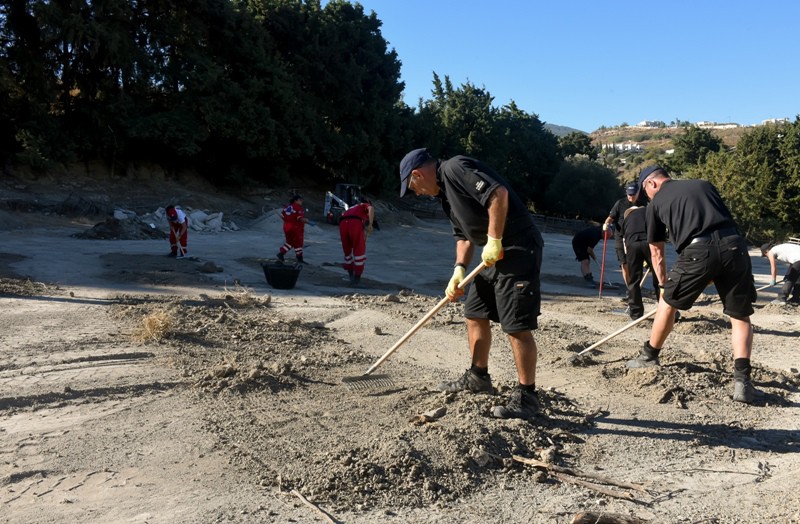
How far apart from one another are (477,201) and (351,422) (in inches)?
62.8

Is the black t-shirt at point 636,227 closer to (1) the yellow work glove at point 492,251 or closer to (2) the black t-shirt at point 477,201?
(2) the black t-shirt at point 477,201

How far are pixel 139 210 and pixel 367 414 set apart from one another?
23442mm

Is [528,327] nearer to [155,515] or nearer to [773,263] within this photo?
[155,515]

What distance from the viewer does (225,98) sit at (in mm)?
28703

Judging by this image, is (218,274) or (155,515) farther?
(218,274)

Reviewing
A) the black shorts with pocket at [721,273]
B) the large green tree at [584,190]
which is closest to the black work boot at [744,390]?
the black shorts with pocket at [721,273]

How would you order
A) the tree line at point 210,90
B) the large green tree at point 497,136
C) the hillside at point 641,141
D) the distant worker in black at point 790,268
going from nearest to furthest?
the distant worker in black at point 790,268 < the tree line at point 210,90 < the large green tree at point 497,136 < the hillside at point 641,141

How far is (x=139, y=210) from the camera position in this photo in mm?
25484

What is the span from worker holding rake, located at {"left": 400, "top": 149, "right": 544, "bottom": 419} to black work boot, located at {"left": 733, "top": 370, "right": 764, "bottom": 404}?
5.90 feet

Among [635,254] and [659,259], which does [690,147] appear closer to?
[635,254]

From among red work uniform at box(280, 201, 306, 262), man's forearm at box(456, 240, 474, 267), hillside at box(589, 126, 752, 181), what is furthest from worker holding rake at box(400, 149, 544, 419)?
hillside at box(589, 126, 752, 181)

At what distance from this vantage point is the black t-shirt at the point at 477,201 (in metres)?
4.05

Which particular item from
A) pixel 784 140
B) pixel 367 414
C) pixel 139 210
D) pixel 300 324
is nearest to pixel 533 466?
pixel 367 414

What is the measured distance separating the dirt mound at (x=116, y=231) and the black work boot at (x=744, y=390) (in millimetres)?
16220
